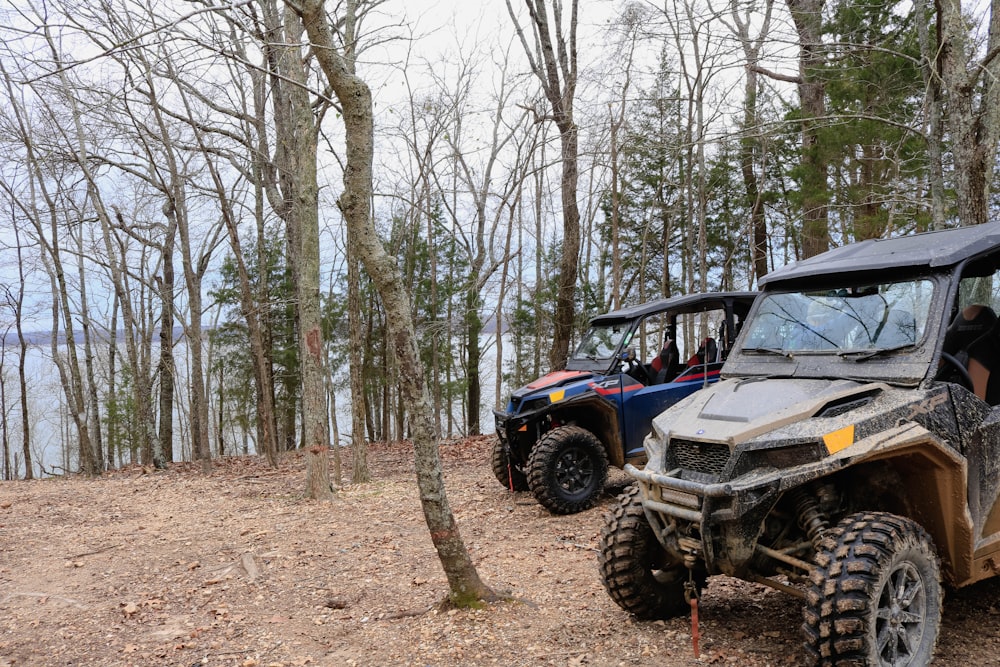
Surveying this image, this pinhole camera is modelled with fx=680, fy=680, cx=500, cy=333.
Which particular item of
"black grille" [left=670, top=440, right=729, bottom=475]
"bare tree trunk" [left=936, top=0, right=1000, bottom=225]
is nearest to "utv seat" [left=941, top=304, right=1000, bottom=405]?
"black grille" [left=670, top=440, right=729, bottom=475]

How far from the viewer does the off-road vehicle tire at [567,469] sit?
23.2ft

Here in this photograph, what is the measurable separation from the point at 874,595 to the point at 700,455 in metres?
0.97

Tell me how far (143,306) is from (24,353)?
398cm

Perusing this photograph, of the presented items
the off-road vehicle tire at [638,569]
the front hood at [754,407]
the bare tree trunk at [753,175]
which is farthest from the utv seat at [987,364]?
the bare tree trunk at [753,175]

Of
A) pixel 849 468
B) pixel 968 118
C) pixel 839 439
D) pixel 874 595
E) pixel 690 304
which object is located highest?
pixel 968 118

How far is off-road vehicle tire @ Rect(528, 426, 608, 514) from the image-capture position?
708cm

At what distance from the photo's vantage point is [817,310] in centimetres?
421

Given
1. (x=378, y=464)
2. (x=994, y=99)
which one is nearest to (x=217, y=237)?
(x=378, y=464)

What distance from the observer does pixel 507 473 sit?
27.4 feet

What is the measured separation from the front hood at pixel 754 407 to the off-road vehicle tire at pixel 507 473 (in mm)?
4450

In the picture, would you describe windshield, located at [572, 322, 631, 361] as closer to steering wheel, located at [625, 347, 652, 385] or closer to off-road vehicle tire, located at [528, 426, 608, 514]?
steering wheel, located at [625, 347, 652, 385]

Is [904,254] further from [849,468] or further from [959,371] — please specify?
[849,468]

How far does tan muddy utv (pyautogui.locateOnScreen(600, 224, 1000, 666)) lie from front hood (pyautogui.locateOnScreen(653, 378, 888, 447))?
1cm

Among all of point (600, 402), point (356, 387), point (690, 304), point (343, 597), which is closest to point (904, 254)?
point (690, 304)
